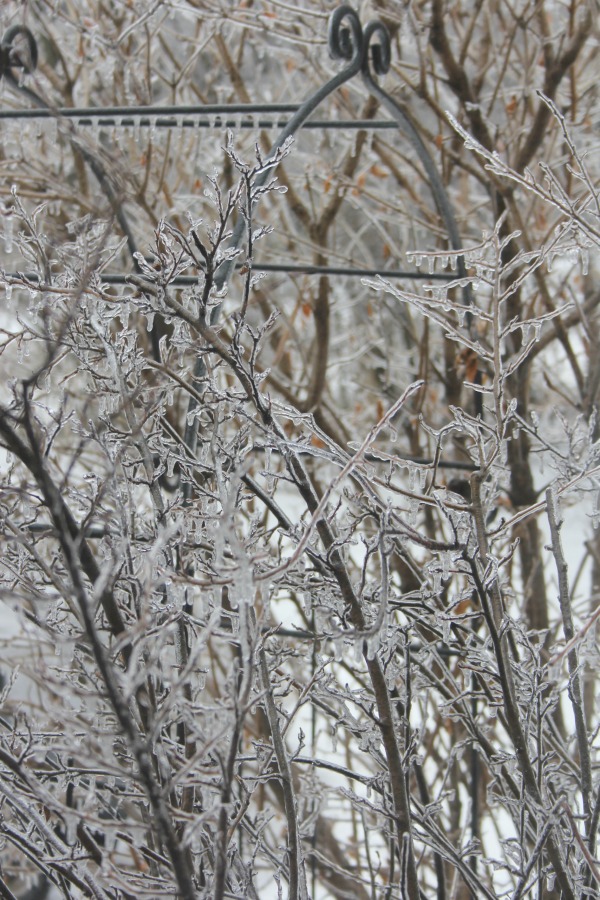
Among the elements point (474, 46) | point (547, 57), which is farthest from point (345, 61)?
point (474, 46)

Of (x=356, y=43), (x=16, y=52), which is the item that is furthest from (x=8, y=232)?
(x=356, y=43)

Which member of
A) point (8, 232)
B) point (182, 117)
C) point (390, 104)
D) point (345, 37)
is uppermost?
point (345, 37)

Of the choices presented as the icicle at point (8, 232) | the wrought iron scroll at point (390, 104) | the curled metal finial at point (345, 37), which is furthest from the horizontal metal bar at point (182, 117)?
the icicle at point (8, 232)

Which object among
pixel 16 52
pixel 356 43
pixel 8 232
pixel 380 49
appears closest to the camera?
pixel 16 52

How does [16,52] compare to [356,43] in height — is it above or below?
below

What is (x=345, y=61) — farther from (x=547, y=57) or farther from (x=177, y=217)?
(x=177, y=217)

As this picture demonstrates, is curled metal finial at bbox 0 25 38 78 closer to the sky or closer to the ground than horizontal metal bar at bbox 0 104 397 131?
closer to the ground

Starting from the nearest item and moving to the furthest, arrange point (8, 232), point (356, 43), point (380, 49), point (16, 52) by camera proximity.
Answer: point (16, 52)
point (8, 232)
point (356, 43)
point (380, 49)

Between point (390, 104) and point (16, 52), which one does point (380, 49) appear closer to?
point (390, 104)

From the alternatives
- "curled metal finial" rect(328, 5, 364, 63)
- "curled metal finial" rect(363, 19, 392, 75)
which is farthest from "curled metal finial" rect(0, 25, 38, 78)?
"curled metal finial" rect(363, 19, 392, 75)

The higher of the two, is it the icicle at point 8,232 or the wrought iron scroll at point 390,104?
the wrought iron scroll at point 390,104

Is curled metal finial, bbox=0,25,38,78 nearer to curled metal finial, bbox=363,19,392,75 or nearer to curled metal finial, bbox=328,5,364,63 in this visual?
curled metal finial, bbox=328,5,364,63

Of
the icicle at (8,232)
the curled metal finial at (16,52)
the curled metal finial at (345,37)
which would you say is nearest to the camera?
the curled metal finial at (16,52)

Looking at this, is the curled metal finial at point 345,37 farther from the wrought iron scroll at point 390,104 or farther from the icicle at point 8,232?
the icicle at point 8,232
